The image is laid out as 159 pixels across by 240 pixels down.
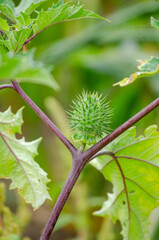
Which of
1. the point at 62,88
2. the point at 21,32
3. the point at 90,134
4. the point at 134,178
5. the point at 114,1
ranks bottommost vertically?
the point at 62,88

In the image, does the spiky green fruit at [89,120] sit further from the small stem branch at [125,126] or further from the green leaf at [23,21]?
the green leaf at [23,21]

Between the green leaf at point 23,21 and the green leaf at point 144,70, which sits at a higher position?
the green leaf at point 23,21

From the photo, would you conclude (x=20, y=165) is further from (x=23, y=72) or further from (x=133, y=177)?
(x=23, y=72)

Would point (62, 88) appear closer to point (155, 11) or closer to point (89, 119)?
point (155, 11)

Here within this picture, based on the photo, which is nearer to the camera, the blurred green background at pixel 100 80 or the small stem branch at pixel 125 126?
the small stem branch at pixel 125 126

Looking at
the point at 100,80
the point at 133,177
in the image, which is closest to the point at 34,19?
the point at 133,177

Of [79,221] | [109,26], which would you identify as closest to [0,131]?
[79,221]

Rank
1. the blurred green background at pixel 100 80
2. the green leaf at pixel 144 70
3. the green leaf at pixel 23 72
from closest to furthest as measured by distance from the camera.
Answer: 1. the green leaf at pixel 23 72
2. the green leaf at pixel 144 70
3. the blurred green background at pixel 100 80

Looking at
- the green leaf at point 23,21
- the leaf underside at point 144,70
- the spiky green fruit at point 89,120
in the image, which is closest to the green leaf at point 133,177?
the spiky green fruit at point 89,120
